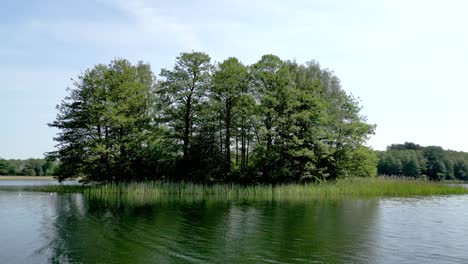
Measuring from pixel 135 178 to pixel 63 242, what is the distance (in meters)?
27.4

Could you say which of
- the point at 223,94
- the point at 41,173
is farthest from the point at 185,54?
the point at 41,173

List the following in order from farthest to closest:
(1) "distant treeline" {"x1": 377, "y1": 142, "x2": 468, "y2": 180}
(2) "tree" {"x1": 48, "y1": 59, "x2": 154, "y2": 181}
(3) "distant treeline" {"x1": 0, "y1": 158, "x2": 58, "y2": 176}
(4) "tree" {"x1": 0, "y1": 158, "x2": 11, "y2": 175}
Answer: (3) "distant treeline" {"x1": 0, "y1": 158, "x2": 58, "y2": 176}
(4) "tree" {"x1": 0, "y1": 158, "x2": 11, "y2": 175}
(1) "distant treeline" {"x1": 377, "y1": 142, "x2": 468, "y2": 180}
(2) "tree" {"x1": 48, "y1": 59, "x2": 154, "y2": 181}

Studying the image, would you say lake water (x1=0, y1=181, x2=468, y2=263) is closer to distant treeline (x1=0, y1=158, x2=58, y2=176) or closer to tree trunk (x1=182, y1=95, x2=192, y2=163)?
tree trunk (x1=182, y1=95, x2=192, y2=163)

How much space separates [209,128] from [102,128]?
1065 cm

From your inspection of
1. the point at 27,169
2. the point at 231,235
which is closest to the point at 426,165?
the point at 231,235

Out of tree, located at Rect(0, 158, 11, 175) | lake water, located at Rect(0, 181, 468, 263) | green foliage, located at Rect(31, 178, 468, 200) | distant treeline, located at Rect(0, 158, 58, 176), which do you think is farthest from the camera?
distant treeline, located at Rect(0, 158, 58, 176)

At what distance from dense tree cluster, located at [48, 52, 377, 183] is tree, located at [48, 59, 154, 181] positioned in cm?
10

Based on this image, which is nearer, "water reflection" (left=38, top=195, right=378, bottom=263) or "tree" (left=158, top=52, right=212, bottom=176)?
"water reflection" (left=38, top=195, right=378, bottom=263)

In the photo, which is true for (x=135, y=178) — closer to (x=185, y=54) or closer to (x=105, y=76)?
(x=105, y=76)

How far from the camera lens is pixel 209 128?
43.7 meters

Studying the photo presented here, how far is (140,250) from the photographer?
13820 mm

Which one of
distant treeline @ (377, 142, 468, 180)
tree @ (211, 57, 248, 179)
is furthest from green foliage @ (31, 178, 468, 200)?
distant treeline @ (377, 142, 468, 180)

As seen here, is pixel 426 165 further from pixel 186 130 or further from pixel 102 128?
pixel 102 128

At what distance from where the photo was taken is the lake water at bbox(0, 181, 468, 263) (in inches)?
512
